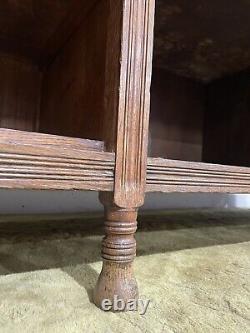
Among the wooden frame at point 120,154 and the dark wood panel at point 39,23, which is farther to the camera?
the dark wood panel at point 39,23

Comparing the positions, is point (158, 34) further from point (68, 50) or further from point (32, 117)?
point (32, 117)

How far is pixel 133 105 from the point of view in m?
0.59

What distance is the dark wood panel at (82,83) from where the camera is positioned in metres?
0.66

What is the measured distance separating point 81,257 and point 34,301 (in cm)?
25

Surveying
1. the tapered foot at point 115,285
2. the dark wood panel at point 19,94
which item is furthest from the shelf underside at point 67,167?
the dark wood panel at point 19,94

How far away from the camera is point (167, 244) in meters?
0.98

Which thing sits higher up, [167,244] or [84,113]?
[84,113]

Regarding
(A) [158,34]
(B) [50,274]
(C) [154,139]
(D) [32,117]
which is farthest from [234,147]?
(B) [50,274]

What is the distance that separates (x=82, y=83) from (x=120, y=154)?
257 millimetres

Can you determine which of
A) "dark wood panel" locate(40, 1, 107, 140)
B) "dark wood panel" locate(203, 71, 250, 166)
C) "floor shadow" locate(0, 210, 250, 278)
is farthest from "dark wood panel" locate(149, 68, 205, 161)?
"dark wood panel" locate(40, 1, 107, 140)

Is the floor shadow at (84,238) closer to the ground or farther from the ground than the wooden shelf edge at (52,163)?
closer to the ground

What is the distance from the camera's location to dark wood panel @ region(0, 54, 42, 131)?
126 centimetres

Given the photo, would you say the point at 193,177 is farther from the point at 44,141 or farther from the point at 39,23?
the point at 39,23

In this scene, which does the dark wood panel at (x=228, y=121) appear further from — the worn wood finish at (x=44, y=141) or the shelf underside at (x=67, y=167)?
the worn wood finish at (x=44, y=141)
